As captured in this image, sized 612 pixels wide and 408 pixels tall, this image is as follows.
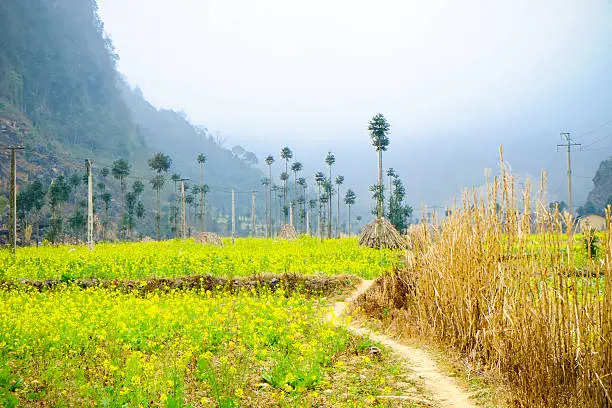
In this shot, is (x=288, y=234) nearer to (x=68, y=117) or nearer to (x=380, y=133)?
(x=380, y=133)

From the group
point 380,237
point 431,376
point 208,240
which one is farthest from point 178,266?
point 208,240

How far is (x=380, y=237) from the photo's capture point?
82.0 feet

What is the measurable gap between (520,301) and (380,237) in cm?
2028

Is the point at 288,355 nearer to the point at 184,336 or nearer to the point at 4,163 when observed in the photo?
the point at 184,336

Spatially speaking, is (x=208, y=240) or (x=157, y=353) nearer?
(x=157, y=353)

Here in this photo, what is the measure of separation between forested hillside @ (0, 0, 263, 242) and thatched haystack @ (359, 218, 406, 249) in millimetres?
36073

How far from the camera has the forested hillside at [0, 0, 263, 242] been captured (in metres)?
66.4

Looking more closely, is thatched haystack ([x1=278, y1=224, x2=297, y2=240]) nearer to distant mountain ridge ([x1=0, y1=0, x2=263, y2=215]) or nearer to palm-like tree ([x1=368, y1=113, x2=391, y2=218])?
palm-like tree ([x1=368, y1=113, x2=391, y2=218])

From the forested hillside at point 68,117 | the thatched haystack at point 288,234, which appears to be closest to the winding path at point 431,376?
the thatched haystack at point 288,234

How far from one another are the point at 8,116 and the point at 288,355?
81730mm

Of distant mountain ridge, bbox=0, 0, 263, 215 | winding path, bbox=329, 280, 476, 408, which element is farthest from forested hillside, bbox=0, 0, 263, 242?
winding path, bbox=329, 280, 476, 408

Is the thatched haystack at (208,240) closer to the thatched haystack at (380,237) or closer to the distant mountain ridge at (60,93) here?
the thatched haystack at (380,237)

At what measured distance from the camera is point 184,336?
24.6 ft

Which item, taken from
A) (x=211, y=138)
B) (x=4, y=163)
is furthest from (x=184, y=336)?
(x=211, y=138)
